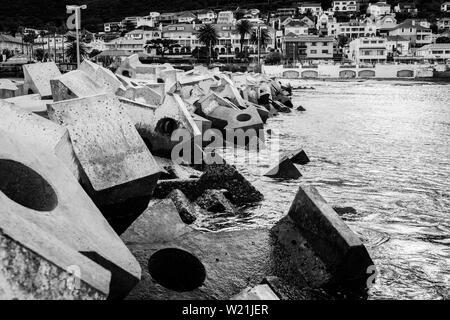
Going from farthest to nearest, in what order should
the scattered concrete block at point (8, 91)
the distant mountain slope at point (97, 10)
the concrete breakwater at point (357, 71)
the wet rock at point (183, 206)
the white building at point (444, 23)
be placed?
the distant mountain slope at point (97, 10)
the white building at point (444, 23)
the concrete breakwater at point (357, 71)
the scattered concrete block at point (8, 91)
the wet rock at point (183, 206)

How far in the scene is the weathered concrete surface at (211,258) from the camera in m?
3.47

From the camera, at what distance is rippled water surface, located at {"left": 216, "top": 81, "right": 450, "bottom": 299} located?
4559mm

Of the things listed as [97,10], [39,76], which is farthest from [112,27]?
[39,76]

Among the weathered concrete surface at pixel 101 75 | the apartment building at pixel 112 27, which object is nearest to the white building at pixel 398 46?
the apartment building at pixel 112 27

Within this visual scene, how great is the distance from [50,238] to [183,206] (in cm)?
309

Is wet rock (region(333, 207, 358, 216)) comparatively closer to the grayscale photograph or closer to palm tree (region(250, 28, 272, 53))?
the grayscale photograph

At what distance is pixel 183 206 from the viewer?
17.4ft

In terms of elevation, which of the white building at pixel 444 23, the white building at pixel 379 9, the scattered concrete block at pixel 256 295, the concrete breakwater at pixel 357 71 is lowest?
the scattered concrete block at pixel 256 295

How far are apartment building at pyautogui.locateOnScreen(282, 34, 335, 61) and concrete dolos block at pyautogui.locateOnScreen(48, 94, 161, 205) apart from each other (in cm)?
9752

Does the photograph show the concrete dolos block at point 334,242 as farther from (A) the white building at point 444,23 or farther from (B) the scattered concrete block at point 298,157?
(A) the white building at point 444,23

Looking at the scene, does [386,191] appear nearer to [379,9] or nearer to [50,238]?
[50,238]

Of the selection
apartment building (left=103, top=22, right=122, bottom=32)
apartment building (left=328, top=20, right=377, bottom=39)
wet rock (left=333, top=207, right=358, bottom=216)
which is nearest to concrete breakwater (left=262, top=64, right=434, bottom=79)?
apartment building (left=328, top=20, right=377, bottom=39)

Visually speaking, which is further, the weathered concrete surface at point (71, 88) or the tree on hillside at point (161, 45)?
the tree on hillside at point (161, 45)

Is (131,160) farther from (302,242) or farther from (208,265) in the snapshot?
(302,242)
